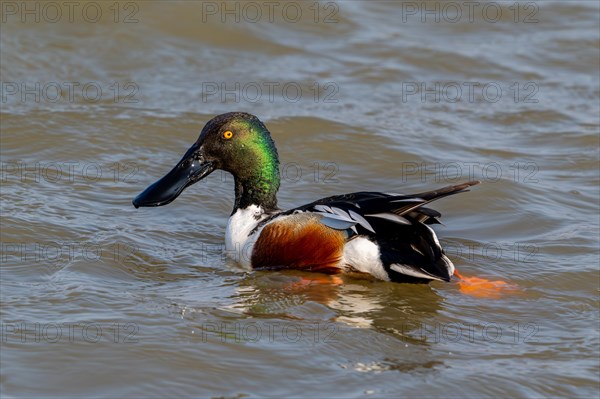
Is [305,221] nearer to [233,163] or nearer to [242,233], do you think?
[242,233]

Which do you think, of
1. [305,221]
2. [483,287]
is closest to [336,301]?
[305,221]

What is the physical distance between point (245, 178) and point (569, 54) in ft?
20.4

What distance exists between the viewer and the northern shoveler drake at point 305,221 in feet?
22.1

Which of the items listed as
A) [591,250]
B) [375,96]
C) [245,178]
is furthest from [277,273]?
[375,96]

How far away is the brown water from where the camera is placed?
5.66m

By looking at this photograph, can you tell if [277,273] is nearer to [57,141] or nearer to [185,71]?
[57,141]

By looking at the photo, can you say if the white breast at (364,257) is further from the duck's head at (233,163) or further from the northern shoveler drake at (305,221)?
the duck's head at (233,163)

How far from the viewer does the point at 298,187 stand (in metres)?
9.03

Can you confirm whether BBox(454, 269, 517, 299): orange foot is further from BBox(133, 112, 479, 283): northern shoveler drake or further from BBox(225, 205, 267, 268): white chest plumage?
BBox(225, 205, 267, 268): white chest plumage

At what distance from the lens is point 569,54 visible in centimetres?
1245

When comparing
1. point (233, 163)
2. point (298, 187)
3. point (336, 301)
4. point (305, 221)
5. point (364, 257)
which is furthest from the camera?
point (298, 187)

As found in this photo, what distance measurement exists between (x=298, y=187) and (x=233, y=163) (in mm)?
1593

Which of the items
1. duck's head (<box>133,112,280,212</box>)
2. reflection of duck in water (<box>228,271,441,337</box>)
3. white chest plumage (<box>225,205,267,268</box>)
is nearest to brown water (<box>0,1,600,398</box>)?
reflection of duck in water (<box>228,271,441,337</box>)

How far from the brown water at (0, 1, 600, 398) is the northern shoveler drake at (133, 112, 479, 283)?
16 centimetres
